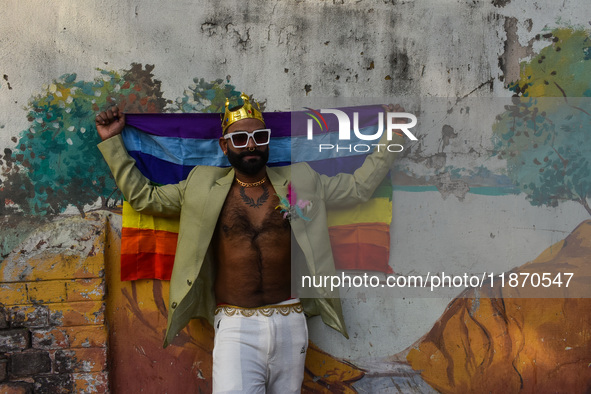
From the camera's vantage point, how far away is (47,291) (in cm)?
338

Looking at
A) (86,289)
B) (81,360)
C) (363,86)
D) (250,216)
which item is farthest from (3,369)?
(363,86)

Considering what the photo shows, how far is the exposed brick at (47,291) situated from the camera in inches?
133

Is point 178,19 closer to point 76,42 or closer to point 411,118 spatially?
point 76,42

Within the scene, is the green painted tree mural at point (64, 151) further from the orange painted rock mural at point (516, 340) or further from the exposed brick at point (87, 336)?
the orange painted rock mural at point (516, 340)

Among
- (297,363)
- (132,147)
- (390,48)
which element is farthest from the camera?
(390,48)

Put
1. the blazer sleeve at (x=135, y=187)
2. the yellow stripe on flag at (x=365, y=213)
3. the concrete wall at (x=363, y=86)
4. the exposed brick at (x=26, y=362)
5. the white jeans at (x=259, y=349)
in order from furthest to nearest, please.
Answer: the yellow stripe on flag at (x=365, y=213), the concrete wall at (x=363, y=86), the exposed brick at (x=26, y=362), the blazer sleeve at (x=135, y=187), the white jeans at (x=259, y=349)

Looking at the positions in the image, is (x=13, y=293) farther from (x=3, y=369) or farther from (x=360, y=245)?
(x=360, y=245)

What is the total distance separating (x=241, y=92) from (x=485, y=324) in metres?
2.29

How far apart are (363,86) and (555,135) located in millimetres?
1385

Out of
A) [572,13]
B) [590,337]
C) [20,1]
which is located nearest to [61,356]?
[20,1]

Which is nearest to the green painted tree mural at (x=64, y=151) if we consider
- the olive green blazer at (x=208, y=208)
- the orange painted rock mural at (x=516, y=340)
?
the olive green blazer at (x=208, y=208)

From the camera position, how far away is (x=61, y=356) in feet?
11.1

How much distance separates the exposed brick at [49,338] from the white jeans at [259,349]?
38.9 inches

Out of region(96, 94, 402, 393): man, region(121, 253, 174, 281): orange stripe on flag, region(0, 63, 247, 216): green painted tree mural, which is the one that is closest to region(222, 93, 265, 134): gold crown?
region(96, 94, 402, 393): man
